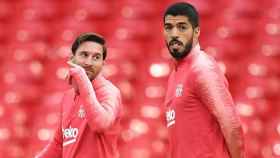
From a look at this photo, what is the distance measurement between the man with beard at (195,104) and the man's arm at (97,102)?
0.42ft

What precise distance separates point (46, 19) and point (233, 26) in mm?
796

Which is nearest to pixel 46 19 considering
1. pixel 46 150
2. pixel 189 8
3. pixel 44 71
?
pixel 44 71

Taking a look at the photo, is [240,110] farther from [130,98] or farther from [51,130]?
[51,130]

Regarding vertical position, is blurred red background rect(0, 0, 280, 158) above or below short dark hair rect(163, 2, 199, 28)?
below

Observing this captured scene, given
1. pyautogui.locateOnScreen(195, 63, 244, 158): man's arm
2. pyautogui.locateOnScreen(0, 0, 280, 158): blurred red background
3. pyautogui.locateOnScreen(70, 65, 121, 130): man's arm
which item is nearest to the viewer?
pyautogui.locateOnScreen(195, 63, 244, 158): man's arm

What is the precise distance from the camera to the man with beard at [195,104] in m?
1.33

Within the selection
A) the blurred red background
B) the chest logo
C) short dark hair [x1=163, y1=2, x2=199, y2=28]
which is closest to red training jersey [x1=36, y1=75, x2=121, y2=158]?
the chest logo

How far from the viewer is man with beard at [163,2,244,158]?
4.37 feet

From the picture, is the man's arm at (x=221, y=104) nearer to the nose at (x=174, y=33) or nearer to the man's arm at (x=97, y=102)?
the nose at (x=174, y=33)

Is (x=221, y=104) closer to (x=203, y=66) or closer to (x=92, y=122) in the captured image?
(x=203, y=66)

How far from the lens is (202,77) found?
1.34 m

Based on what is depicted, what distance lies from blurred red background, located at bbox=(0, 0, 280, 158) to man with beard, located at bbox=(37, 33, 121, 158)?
1.05 meters

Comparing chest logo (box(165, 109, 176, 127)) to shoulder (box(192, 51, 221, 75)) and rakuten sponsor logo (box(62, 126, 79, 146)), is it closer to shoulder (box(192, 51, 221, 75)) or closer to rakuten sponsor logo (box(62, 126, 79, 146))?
shoulder (box(192, 51, 221, 75))

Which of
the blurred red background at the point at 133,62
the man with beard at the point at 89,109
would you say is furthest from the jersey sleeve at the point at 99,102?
the blurred red background at the point at 133,62
